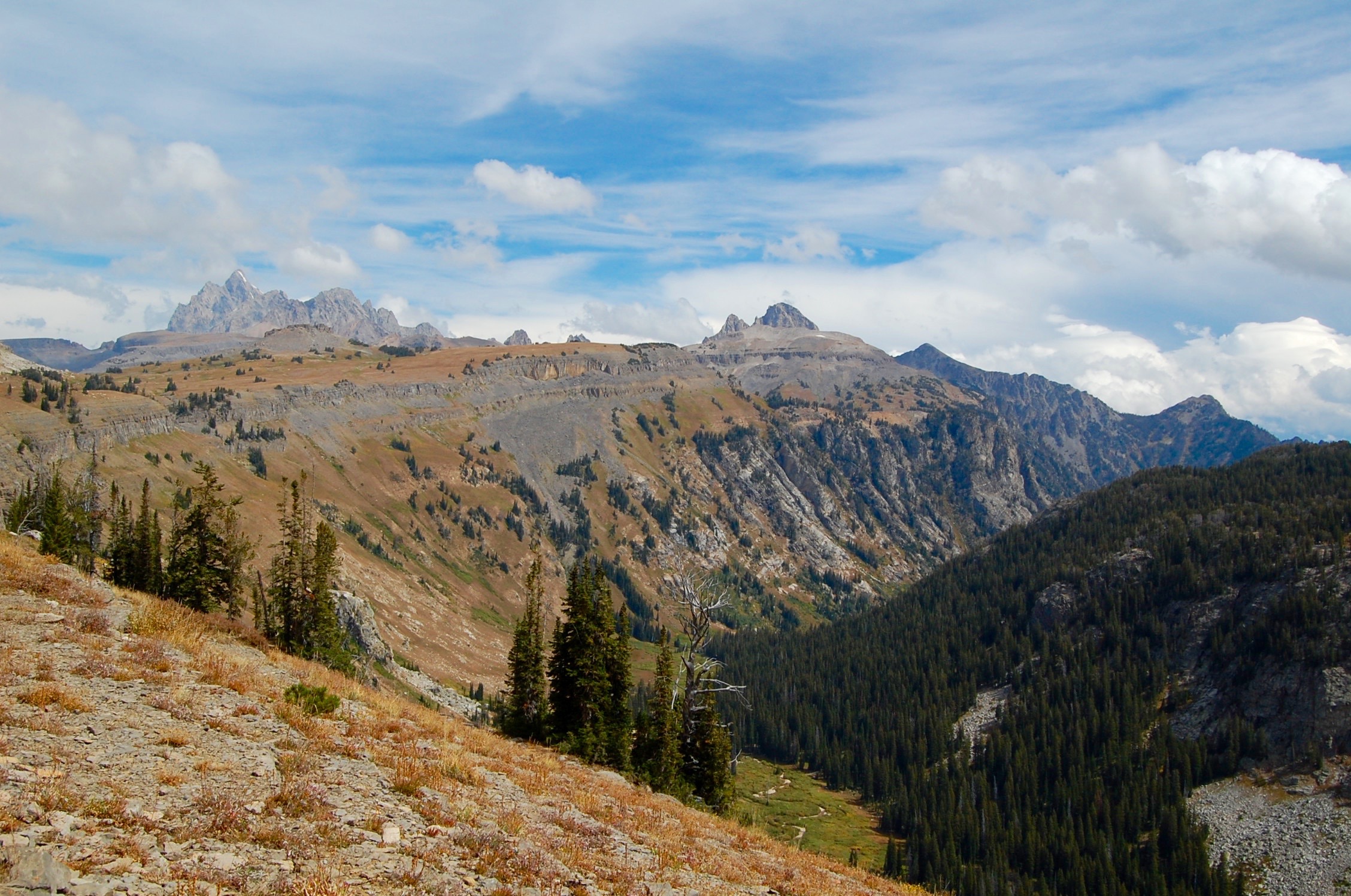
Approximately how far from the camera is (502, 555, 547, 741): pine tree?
4962cm

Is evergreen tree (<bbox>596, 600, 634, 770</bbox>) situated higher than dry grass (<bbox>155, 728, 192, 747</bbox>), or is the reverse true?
dry grass (<bbox>155, 728, 192, 747</bbox>)

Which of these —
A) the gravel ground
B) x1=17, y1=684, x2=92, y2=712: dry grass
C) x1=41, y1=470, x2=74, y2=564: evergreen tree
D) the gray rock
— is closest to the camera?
the gray rock

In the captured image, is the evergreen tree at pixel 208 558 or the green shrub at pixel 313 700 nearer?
the green shrub at pixel 313 700

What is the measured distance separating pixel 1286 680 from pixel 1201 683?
2064 cm

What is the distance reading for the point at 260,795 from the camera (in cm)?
1595

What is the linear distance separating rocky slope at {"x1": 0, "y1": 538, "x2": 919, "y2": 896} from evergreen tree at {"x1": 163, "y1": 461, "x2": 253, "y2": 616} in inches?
1430

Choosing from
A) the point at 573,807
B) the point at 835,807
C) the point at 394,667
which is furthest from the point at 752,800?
the point at 573,807

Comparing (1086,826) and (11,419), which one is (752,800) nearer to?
(1086,826)

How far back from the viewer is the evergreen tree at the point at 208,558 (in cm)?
6400

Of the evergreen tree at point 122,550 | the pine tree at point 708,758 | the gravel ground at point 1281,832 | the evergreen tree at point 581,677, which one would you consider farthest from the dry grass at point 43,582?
the gravel ground at point 1281,832

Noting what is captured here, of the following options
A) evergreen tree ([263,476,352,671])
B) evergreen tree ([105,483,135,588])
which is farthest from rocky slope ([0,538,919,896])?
evergreen tree ([105,483,135,588])

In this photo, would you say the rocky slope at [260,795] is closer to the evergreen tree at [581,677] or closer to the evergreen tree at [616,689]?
the evergreen tree at [581,677]

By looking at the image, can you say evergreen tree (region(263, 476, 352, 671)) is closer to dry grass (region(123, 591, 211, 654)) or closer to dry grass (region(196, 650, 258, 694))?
dry grass (region(123, 591, 211, 654))

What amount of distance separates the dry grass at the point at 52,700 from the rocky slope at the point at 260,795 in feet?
0.19
